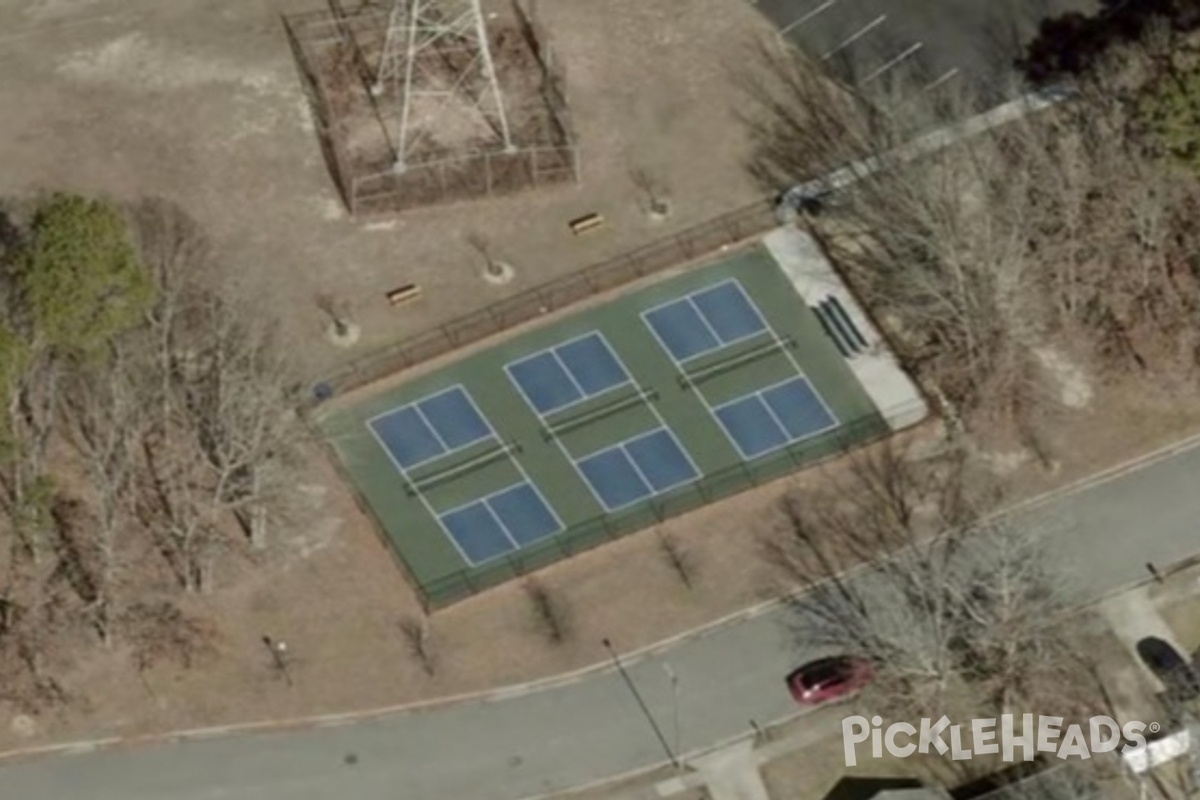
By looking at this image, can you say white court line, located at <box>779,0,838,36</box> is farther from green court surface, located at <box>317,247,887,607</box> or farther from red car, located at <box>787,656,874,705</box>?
red car, located at <box>787,656,874,705</box>

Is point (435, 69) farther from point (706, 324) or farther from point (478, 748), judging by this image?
point (478, 748)

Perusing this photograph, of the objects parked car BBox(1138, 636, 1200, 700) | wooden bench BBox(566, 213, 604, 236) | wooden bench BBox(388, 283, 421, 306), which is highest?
parked car BBox(1138, 636, 1200, 700)

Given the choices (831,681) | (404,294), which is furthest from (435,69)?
(831,681)

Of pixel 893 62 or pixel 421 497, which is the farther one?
pixel 893 62

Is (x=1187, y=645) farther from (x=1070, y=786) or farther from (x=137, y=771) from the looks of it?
(x=137, y=771)

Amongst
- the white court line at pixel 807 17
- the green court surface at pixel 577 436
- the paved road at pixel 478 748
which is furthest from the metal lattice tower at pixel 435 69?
the paved road at pixel 478 748

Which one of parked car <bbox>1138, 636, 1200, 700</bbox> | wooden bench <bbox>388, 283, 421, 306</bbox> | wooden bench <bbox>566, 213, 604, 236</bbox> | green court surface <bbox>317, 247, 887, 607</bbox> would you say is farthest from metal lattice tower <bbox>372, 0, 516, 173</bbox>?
parked car <bbox>1138, 636, 1200, 700</bbox>
